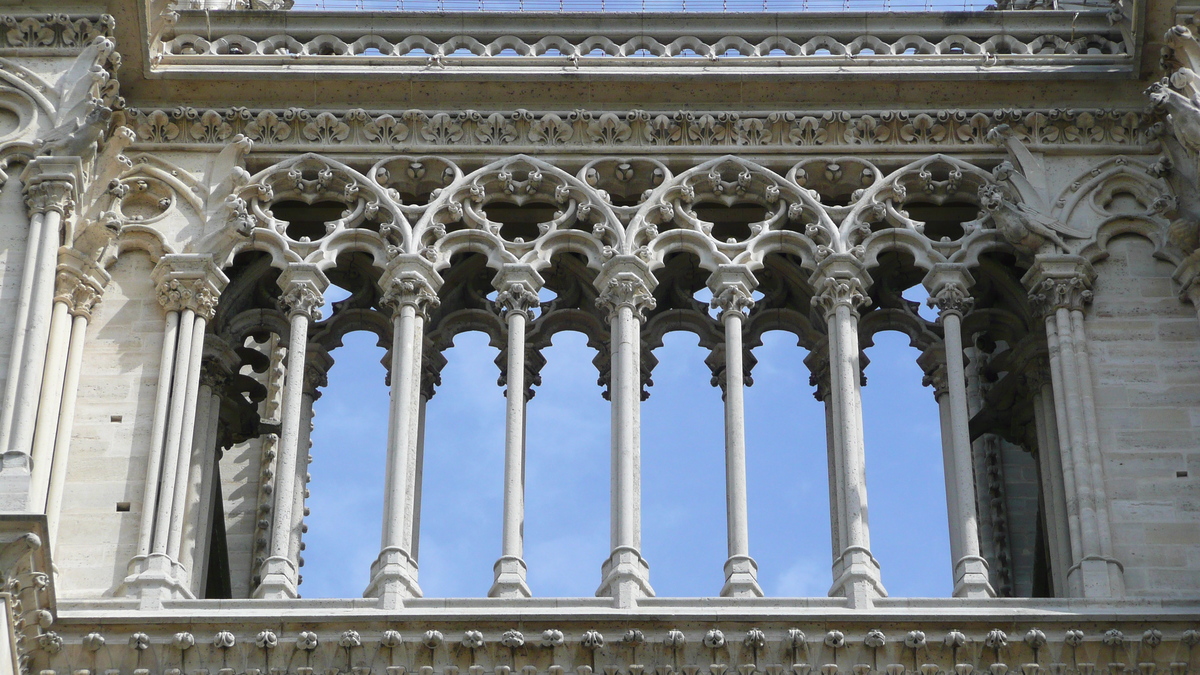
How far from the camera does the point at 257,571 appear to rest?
25188 mm

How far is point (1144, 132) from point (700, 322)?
3.88 metres

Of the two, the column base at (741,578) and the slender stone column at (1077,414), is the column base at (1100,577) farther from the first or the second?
the column base at (741,578)

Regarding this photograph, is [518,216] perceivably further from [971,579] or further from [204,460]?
[971,579]

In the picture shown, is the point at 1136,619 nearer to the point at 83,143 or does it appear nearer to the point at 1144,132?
the point at 1144,132

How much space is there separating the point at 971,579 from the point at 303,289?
556 cm

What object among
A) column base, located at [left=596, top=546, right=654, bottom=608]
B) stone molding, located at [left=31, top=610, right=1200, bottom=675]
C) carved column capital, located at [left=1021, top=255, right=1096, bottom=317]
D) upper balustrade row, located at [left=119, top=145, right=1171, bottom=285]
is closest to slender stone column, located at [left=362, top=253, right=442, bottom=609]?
upper balustrade row, located at [left=119, top=145, right=1171, bottom=285]

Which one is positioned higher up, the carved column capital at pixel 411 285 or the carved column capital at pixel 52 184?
the carved column capital at pixel 52 184

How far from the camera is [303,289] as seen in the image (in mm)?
22500

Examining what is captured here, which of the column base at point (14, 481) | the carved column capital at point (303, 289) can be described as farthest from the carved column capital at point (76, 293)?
the column base at point (14, 481)

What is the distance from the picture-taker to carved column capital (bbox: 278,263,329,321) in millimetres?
22469

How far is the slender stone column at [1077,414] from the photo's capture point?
20688 millimetres

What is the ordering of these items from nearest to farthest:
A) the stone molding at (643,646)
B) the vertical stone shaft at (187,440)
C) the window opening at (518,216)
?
the stone molding at (643,646) < the vertical stone shaft at (187,440) < the window opening at (518,216)

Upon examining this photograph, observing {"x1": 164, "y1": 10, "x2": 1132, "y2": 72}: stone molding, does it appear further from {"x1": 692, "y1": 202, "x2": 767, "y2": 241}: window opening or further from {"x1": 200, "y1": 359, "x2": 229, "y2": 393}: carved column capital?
{"x1": 200, "y1": 359, "x2": 229, "y2": 393}: carved column capital

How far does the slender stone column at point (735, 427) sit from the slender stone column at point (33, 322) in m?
4.87
